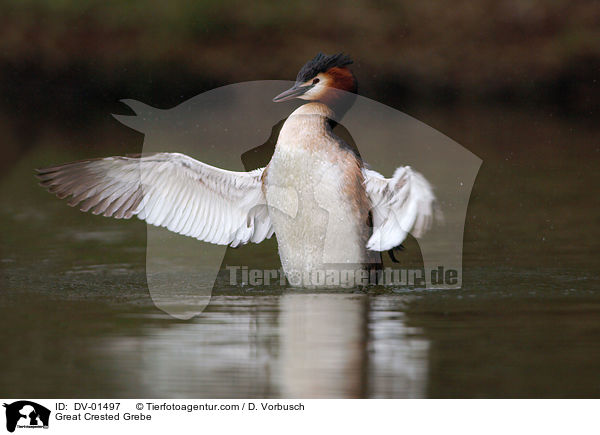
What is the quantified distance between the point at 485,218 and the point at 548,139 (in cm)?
944

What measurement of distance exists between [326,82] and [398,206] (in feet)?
4.94

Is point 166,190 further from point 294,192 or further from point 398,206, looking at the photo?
point 398,206

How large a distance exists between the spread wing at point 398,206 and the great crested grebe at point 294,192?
0.01 m

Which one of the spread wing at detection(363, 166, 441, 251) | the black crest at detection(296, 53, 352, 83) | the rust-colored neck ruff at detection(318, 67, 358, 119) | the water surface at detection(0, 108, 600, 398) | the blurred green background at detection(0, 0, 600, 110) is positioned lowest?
the water surface at detection(0, 108, 600, 398)

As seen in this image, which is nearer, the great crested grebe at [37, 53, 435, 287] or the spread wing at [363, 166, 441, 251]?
the spread wing at [363, 166, 441, 251]

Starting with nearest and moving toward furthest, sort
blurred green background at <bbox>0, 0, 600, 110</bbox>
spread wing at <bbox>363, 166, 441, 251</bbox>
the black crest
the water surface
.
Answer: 1. the water surface
2. spread wing at <bbox>363, 166, 441, 251</bbox>
3. the black crest
4. blurred green background at <bbox>0, 0, 600, 110</bbox>

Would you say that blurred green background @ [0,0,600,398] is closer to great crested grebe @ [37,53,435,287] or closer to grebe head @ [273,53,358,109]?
great crested grebe @ [37,53,435,287]

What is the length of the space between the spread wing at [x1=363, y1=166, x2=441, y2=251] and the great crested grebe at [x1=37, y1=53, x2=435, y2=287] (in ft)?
0.04

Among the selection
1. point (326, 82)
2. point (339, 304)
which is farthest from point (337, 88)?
point (339, 304)

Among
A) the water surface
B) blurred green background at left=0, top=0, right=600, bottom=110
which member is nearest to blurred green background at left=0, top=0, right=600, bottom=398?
the water surface

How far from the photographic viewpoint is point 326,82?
10.0 m

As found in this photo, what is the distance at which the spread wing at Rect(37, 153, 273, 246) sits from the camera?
10094 millimetres

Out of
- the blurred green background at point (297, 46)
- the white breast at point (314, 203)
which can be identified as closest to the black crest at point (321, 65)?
the white breast at point (314, 203)
